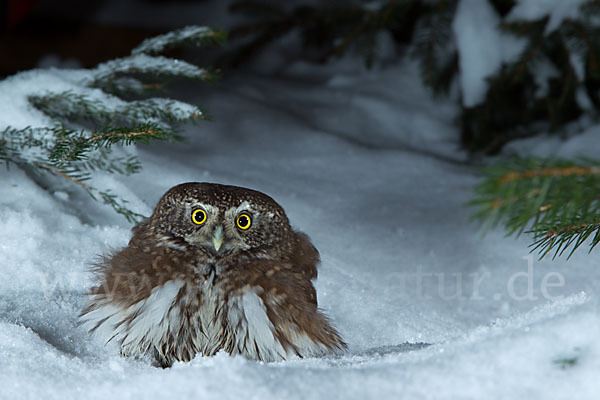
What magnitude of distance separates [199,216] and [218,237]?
0.31ft

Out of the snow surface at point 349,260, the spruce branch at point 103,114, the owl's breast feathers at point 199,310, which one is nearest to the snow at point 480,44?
the snow surface at point 349,260

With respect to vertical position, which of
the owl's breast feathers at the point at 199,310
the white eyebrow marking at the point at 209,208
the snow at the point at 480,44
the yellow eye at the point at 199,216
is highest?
the snow at the point at 480,44

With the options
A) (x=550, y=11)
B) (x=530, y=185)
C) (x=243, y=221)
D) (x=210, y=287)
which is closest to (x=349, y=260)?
(x=243, y=221)

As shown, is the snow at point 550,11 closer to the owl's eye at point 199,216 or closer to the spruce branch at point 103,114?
the spruce branch at point 103,114

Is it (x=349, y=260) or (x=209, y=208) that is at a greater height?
(x=209, y=208)

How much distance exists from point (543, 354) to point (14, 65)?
16.5ft

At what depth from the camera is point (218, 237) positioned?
169 cm

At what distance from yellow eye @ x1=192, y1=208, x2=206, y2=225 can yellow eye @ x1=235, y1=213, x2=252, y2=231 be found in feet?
0.31

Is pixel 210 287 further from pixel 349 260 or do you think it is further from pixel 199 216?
pixel 349 260

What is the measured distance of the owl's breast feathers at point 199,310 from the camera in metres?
1.57

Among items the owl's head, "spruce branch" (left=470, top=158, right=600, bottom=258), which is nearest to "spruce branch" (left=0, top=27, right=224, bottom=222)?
the owl's head

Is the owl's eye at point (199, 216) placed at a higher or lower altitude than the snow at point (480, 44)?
lower

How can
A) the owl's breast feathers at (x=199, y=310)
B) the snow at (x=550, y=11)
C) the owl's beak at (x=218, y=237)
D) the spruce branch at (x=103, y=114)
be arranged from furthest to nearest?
1. the snow at (x=550, y=11)
2. the spruce branch at (x=103, y=114)
3. the owl's beak at (x=218, y=237)
4. the owl's breast feathers at (x=199, y=310)

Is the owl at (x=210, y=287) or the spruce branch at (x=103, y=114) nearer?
the owl at (x=210, y=287)
